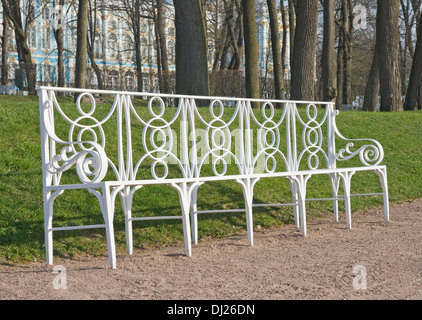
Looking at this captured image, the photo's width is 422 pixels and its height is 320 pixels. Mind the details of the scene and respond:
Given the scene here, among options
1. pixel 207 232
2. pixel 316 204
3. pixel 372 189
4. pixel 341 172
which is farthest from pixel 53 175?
pixel 372 189

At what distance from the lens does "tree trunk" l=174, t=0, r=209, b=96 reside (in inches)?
544

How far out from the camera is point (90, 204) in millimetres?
7539

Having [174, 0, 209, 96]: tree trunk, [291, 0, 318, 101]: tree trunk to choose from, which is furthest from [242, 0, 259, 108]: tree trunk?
[174, 0, 209, 96]: tree trunk

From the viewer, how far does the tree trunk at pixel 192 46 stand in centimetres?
1381

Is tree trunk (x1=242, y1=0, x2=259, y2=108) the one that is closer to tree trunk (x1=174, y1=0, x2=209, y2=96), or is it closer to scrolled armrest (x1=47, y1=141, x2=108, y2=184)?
tree trunk (x1=174, y1=0, x2=209, y2=96)

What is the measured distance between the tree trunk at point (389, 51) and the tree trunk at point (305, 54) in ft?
12.7

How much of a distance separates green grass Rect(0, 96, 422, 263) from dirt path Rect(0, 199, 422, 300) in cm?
34

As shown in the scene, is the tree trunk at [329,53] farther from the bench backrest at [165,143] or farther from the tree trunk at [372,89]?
the bench backrest at [165,143]

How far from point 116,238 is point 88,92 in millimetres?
1500

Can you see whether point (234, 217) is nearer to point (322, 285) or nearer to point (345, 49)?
point (322, 285)

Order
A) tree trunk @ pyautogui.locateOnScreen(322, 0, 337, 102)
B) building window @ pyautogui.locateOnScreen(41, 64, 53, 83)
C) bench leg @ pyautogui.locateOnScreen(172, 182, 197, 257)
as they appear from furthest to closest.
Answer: building window @ pyautogui.locateOnScreen(41, 64, 53, 83) < tree trunk @ pyautogui.locateOnScreen(322, 0, 337, 102) < bench leg @ pyautogui.locateOnScreen(172, 182, 197, 257)

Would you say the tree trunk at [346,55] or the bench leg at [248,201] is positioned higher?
the tree trunk at [346,55]

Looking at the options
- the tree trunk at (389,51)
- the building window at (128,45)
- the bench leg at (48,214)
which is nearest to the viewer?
the bench leg at (48,214)

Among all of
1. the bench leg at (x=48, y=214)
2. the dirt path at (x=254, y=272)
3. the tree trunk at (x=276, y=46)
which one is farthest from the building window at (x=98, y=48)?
the bench leg at (x=48, y=214)
